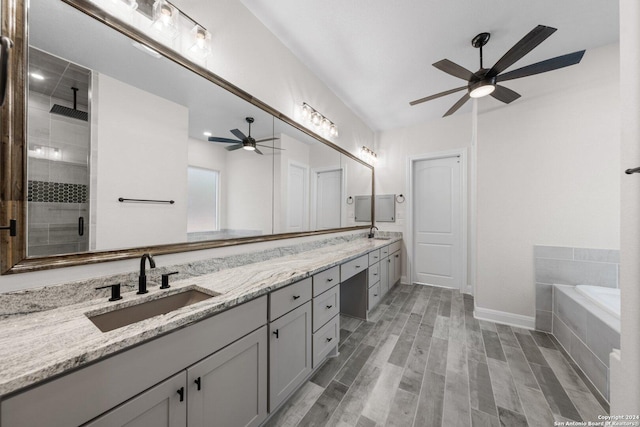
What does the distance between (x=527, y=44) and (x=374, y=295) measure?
8.77ft

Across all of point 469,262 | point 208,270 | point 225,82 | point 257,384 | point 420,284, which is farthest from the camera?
point 420,284

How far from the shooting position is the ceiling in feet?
6.05

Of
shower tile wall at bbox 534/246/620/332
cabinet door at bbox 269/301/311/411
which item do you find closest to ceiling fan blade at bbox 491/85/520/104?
shower tile wall at bbox 534/246/620/332

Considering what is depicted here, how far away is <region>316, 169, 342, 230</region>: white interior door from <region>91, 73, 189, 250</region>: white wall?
1656mm

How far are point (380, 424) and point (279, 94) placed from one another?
2.61 m

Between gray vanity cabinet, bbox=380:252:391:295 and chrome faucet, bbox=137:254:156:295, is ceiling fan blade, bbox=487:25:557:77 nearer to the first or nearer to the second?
gray vanity cabinet, bbox=380:252:391:295

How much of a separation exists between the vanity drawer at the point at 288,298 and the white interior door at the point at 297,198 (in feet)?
2.68

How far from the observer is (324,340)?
184 cm

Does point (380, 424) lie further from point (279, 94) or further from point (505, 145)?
point (505, 145)

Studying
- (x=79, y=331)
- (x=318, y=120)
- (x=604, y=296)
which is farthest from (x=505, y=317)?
(x=79, y=331)

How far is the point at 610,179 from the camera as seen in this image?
2258mm

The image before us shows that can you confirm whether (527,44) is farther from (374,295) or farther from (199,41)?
(374,295)

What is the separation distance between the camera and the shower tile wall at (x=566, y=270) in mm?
2264

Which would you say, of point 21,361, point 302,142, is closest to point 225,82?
point 302,142
